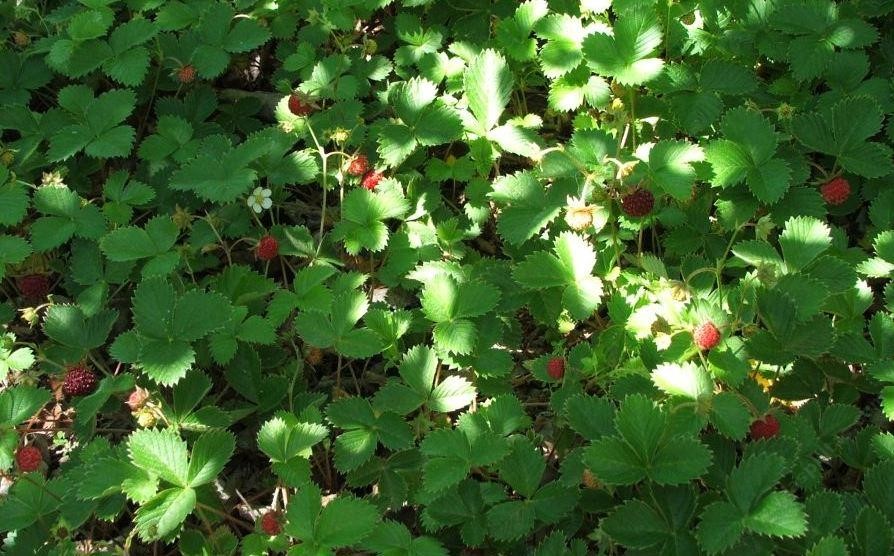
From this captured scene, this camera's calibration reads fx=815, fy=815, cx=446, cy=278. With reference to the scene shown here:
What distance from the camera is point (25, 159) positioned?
2.76 meters

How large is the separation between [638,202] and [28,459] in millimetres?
1762

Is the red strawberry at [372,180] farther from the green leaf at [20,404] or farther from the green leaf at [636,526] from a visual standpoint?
the green leaf at [636,526]

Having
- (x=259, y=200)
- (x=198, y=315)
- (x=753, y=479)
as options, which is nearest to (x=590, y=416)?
(x=753, y=479)

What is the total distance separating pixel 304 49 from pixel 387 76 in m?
0.31

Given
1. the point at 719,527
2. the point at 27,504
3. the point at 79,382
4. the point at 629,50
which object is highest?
the point at 629,50

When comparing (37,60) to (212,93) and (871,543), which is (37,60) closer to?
(212,93)

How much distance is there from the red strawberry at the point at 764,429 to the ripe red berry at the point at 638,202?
647mm

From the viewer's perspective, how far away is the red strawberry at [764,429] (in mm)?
1847

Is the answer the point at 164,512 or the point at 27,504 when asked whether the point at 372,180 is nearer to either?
the point at 164,512

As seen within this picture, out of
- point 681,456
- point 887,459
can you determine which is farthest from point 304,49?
point 887,459

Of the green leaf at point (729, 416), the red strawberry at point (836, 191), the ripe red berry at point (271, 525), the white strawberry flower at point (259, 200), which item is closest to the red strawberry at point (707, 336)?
the green leaf at point (729, 416)

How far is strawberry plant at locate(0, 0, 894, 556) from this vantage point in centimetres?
185

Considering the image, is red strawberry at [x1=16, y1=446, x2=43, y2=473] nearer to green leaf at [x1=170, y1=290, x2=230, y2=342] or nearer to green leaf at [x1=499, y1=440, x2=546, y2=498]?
green leaf at [x1=170, y1=290, x2=230, y2=342]

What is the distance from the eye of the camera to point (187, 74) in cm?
287
